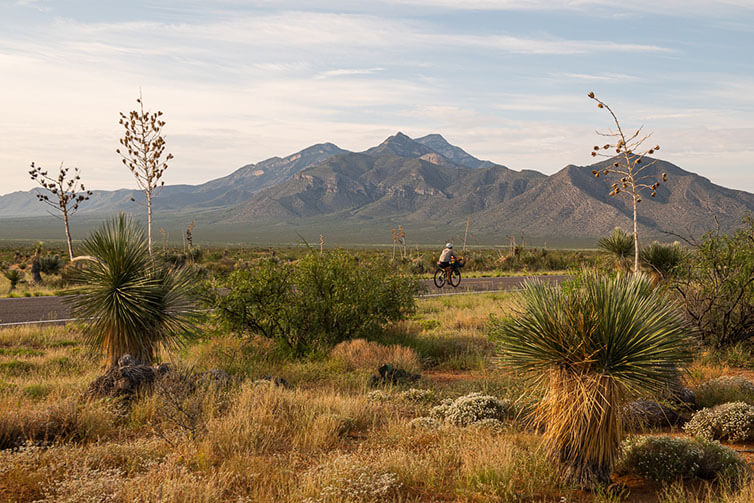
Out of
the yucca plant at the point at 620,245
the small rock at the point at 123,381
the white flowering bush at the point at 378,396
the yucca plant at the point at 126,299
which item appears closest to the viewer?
the small rock at the point at 123,381

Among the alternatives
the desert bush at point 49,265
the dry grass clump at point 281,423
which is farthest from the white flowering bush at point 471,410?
the desert bush at point 49,265

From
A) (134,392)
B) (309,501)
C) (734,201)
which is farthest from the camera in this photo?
(734,201)

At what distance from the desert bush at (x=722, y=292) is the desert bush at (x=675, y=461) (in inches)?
231

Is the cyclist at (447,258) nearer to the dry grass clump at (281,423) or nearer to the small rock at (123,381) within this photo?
the dry grass clump at (281,423)

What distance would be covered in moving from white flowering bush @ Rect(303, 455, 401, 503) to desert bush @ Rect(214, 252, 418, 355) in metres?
5.55

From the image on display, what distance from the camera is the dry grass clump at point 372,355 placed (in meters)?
9.77

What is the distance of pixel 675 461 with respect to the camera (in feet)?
17.4

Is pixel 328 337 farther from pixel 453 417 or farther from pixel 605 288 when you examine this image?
pixel 605 288

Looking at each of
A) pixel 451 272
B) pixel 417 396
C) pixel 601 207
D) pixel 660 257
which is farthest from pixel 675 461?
pixel 601 207

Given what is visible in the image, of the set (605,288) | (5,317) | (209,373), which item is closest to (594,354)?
(605,288)

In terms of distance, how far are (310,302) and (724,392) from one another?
673 cm

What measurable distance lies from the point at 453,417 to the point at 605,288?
99.4 inches

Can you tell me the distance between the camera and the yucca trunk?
15.8 feet

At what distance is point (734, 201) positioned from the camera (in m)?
132
